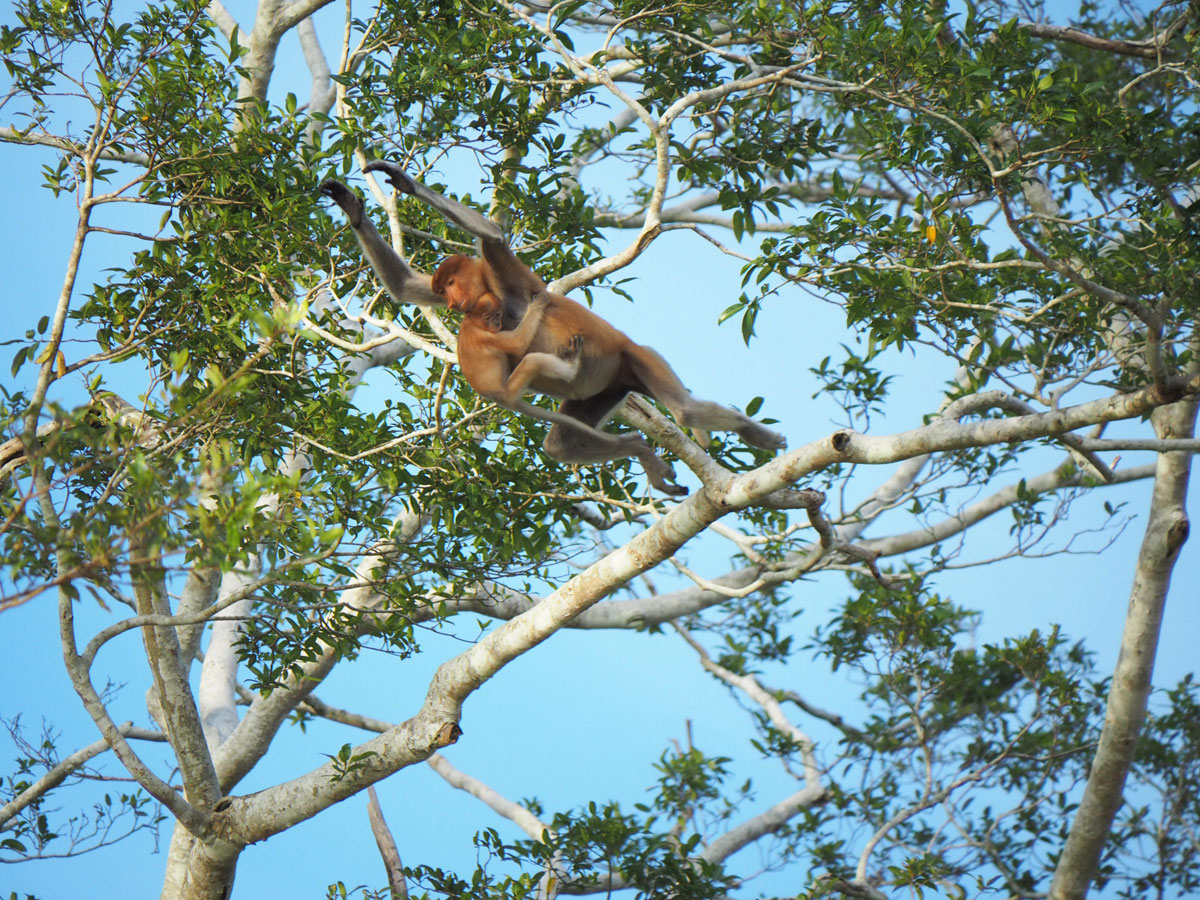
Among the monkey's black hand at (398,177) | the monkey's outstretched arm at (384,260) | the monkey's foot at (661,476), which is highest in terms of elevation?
the monkey's outstretched arm at (384,260)

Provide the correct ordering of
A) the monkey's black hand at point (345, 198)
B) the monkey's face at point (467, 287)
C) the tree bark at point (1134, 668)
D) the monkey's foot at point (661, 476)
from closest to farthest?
the monkey's black hand at point (345, 198) < the monkey's face at point (467, 287) < the monkey's foot at point (661, 476) < the tree bark at point (1134, 668)

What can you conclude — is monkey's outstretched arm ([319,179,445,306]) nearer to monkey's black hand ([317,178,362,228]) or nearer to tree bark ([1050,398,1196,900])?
monkey's black hand ([317,178,362,228])

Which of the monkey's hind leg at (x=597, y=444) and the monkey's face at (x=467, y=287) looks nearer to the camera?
the monkey's face at (x=467, y=287)

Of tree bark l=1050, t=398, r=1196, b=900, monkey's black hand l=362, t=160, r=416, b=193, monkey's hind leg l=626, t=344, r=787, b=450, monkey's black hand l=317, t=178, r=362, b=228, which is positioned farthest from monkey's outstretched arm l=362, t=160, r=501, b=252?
tree bark l=1050, t=398, r=1196, b=900

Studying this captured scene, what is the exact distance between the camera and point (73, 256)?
498 centimetres

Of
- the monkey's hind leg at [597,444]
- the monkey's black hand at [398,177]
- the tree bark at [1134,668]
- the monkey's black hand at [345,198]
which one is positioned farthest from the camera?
the tree bark at [1134,668]

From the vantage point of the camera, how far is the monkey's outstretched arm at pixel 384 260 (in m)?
4.38

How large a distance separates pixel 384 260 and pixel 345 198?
319mm

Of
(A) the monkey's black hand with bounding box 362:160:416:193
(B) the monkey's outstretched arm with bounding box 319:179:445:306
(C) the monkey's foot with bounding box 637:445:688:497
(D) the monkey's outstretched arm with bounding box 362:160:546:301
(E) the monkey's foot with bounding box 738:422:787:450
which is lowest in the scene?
(C) the monkey's foot with bounding box 637:445:688:497

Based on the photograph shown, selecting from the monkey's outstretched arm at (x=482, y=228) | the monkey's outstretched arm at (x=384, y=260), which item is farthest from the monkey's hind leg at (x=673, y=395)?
the monkey's outstretched arm at (x=384, y=260)

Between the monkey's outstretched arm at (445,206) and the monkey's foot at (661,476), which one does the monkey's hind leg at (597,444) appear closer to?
the monkey's foot at (661,476)

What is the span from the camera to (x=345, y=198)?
4.36 m

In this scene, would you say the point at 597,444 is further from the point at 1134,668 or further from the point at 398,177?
the point at 1134,668

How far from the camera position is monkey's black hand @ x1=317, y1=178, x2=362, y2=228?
14.0ft
